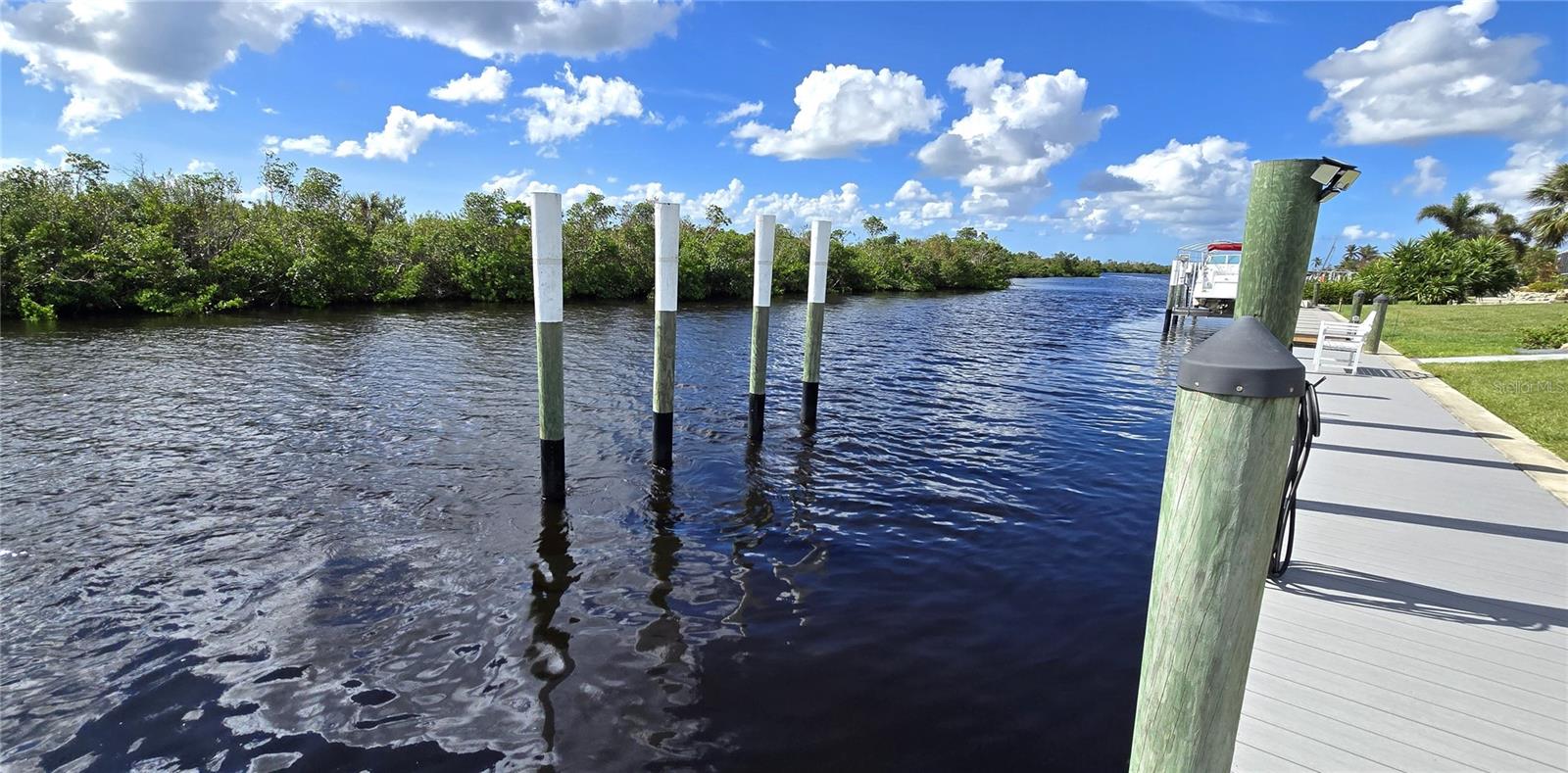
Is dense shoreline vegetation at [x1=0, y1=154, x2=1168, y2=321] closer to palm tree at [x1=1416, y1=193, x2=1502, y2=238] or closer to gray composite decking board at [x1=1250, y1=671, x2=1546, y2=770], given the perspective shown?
gray composite decking board at [x1=1250, y1=671, x2=1546, y2=770]

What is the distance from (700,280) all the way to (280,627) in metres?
36.6

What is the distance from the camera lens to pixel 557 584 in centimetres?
602

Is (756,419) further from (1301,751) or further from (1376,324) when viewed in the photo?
(1376,324)

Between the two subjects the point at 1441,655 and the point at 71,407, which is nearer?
the point at 1441,655

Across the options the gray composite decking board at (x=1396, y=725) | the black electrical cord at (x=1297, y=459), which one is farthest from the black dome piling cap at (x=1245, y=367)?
the gray composite decking board at (x=1396, y=725)

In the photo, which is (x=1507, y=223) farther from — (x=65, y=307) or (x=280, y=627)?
(x=65, y=307)

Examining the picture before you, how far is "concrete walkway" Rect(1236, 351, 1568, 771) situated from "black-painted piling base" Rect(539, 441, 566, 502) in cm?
631

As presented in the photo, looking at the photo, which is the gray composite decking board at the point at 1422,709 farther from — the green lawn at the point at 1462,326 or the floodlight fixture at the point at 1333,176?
the green lawn at the point at 1462,326

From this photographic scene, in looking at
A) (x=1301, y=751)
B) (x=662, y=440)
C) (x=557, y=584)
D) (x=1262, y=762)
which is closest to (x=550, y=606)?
(x=557, y=584)

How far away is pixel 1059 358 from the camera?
68.7 feet

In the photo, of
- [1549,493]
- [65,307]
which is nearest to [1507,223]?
[1549,493]

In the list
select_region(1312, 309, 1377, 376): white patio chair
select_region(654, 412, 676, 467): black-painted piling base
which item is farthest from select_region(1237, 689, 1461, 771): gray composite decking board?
select_region(1312, 309, 1377, 376): white patio chair

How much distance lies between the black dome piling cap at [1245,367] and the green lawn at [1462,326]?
19.8 meters

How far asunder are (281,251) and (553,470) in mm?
27044
